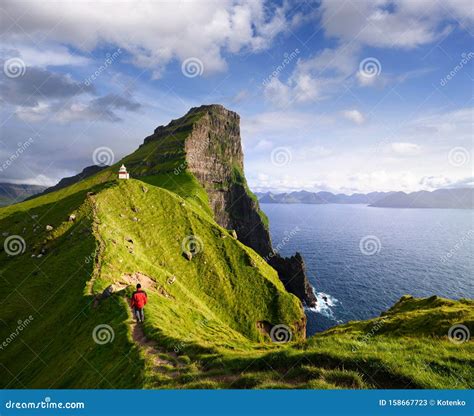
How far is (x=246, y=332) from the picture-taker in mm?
70875

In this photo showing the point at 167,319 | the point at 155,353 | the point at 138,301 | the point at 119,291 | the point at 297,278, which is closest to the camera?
the point at 155,353

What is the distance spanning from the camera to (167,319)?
30.8m

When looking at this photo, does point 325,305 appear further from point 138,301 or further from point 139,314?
point 138,301

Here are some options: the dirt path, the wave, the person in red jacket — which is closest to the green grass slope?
the dirt path

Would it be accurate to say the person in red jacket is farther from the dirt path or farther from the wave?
the wave

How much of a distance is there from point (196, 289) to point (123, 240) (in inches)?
959

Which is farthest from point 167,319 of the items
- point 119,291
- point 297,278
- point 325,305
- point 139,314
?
point 325,305

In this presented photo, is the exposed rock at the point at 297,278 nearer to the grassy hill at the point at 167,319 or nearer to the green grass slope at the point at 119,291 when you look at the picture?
the grassy hill at the point at 167,319

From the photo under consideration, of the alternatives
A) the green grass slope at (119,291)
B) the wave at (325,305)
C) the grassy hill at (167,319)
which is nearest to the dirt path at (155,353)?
the grassy hill at (167,319)

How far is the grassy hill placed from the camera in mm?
14344

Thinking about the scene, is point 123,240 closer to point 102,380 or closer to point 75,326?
point 75,326

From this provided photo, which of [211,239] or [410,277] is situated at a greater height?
[211,239]

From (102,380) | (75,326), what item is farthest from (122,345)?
(75,326)

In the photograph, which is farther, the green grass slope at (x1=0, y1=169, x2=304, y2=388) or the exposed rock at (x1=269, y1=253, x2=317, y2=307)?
the exposed rock at (x1=269, y1=253, x2=317, y2=307)
